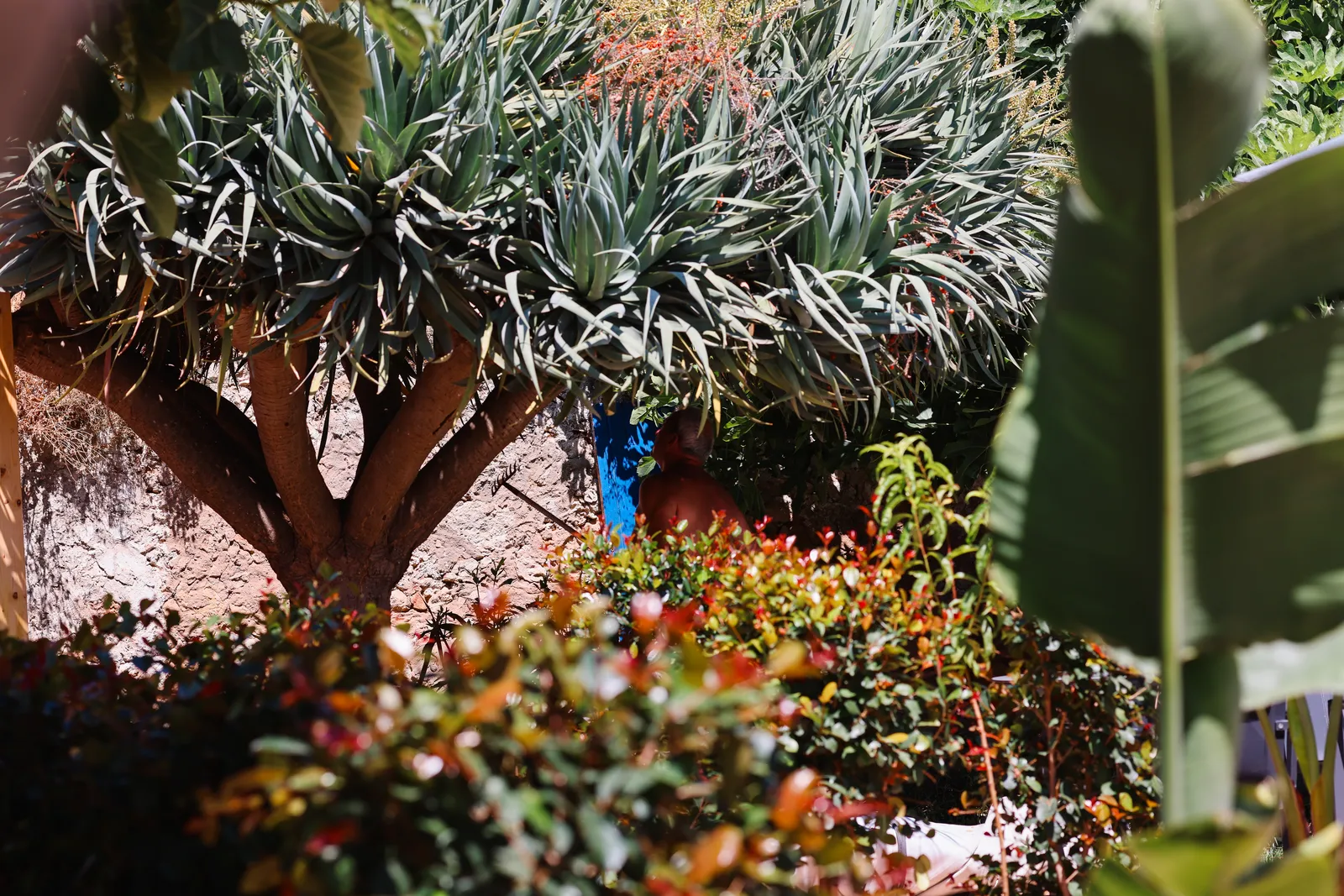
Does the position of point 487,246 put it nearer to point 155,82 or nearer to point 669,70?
point 669,70

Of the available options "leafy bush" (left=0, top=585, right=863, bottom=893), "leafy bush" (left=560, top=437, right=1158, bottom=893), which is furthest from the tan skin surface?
"leafy bush" (left=0, top=585, right=863, bottom=893)

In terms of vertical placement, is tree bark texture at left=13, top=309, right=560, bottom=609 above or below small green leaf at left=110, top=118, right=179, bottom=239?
above

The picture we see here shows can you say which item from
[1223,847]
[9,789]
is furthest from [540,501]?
[1223,847]

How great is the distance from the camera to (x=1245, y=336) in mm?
1592

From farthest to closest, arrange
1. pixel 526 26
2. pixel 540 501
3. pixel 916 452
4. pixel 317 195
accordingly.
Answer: pixel 540 501 → pixel 526 26 → pixel 317 195 → pixel 916 452

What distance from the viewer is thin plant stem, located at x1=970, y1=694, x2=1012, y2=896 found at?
2508 millimetres

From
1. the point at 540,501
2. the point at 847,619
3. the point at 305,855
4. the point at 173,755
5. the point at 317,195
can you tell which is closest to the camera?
the point at 305,855

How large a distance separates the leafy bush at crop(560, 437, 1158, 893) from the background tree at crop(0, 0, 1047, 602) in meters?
0.97

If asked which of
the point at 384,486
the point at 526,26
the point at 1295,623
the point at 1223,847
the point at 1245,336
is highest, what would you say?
the point at 526,26

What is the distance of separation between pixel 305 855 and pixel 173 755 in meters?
0.41

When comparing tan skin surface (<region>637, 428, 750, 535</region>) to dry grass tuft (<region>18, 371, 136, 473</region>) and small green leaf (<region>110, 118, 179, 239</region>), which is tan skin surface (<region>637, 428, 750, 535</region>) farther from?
dry grass tuft (<region>18, 371, 136, 473</region>)

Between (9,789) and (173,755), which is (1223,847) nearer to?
(173,755)

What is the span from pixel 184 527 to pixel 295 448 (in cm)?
398

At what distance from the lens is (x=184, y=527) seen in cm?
747
